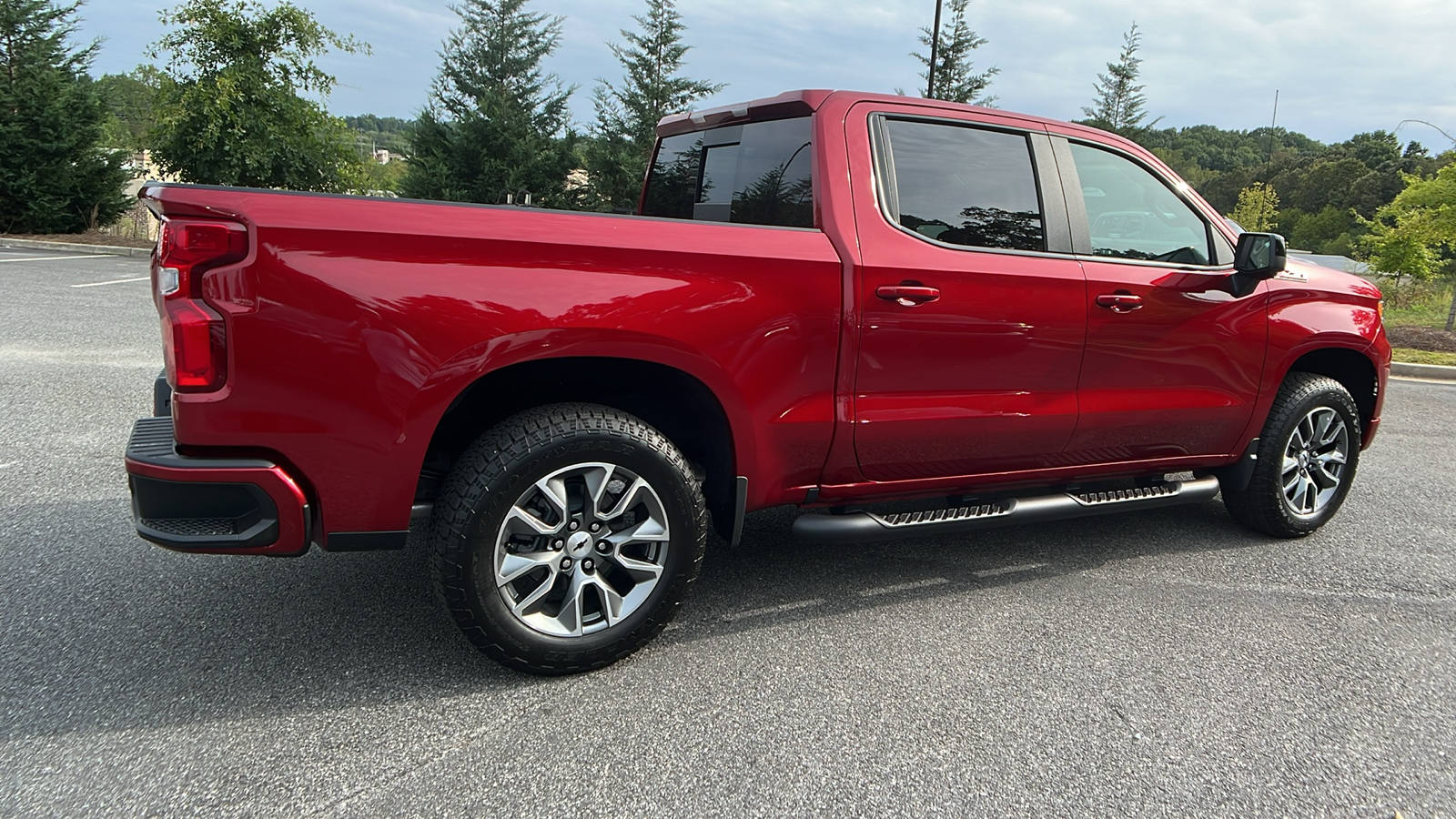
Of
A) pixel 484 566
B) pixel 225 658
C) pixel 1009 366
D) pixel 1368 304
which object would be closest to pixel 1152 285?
pixel 1009 366

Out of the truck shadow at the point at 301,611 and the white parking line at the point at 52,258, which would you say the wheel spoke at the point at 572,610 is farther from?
the white parking line at the point at 52,258

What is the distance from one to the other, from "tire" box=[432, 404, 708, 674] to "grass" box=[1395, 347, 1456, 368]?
1141 centimetres

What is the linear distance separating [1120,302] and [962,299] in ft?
2.61

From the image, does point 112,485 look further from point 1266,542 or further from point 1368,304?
point 1368,304

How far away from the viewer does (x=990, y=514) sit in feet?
11.8

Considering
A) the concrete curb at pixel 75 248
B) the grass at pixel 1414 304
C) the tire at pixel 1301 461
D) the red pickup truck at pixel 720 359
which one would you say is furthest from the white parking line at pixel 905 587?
the concrete curb at pixel 75 248

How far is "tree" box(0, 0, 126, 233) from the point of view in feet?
61.0

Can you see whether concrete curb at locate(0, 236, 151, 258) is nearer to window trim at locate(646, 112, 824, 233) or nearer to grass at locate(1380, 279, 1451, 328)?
window trim at locate(646, 112, 824, 233)

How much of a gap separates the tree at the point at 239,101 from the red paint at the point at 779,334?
16.4 meters

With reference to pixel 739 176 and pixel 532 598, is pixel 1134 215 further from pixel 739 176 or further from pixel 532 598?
pixel 532 598

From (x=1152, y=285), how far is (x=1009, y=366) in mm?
798

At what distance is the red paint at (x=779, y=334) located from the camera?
2465mm

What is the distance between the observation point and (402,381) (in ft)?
8.43

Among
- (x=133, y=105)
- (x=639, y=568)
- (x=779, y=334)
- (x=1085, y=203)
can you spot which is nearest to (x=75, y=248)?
(x=133, y=105)
